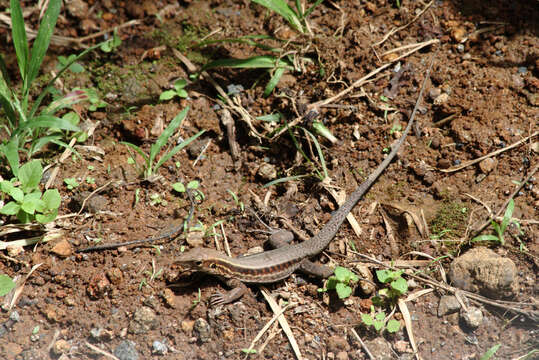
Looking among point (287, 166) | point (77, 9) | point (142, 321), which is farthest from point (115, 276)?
point (77, 9)

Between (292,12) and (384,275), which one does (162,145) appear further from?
(384,275)

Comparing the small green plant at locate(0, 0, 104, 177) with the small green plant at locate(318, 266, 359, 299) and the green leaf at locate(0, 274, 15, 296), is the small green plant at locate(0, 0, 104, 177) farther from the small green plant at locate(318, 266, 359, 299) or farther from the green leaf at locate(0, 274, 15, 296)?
the small green plant at locate(318, 266, 359, 299)

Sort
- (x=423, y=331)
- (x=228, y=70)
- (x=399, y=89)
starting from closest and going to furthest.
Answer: (x=423, y=331), (x=399, y=89), (x=228, y=70)

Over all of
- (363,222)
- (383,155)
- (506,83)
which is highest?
(506,83)

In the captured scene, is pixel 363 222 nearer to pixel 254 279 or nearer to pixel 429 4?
pixel 254 279

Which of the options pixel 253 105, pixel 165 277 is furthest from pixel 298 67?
pixel 165 277
